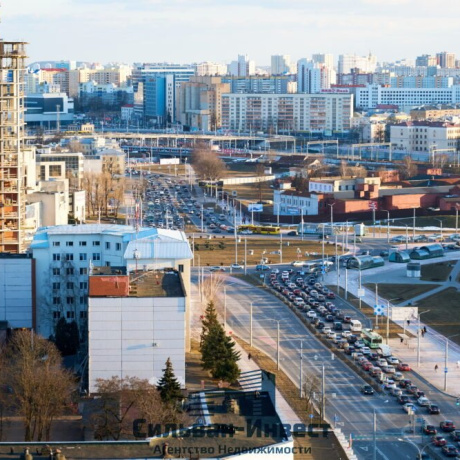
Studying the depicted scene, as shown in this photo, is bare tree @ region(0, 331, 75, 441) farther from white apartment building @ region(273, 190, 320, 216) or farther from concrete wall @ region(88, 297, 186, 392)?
white apartment building @ region(273, 190, 320, 216)

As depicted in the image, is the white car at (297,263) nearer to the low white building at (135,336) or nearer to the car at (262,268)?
the car at (262,268)

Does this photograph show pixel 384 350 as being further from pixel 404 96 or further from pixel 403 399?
pixel 404 96

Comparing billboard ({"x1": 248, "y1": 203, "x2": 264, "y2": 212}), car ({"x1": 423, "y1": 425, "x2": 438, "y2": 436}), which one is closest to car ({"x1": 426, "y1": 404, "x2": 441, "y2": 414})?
car ({"x1": 423, "y1": 425, "x2": 438, "y2": 436})

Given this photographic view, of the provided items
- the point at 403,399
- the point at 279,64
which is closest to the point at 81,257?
the point at 403,399

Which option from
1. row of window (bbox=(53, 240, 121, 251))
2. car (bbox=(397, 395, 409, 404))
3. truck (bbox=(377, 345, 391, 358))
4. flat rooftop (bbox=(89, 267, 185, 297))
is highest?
row of window (bbox=(53, 240, 121, 251))

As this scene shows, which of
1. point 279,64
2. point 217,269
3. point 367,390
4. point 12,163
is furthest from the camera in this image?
point 279,64

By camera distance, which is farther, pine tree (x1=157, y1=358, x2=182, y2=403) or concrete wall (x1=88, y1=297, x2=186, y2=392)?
concrete wall (x1=88, y1=297, x2=186, y2=392)
